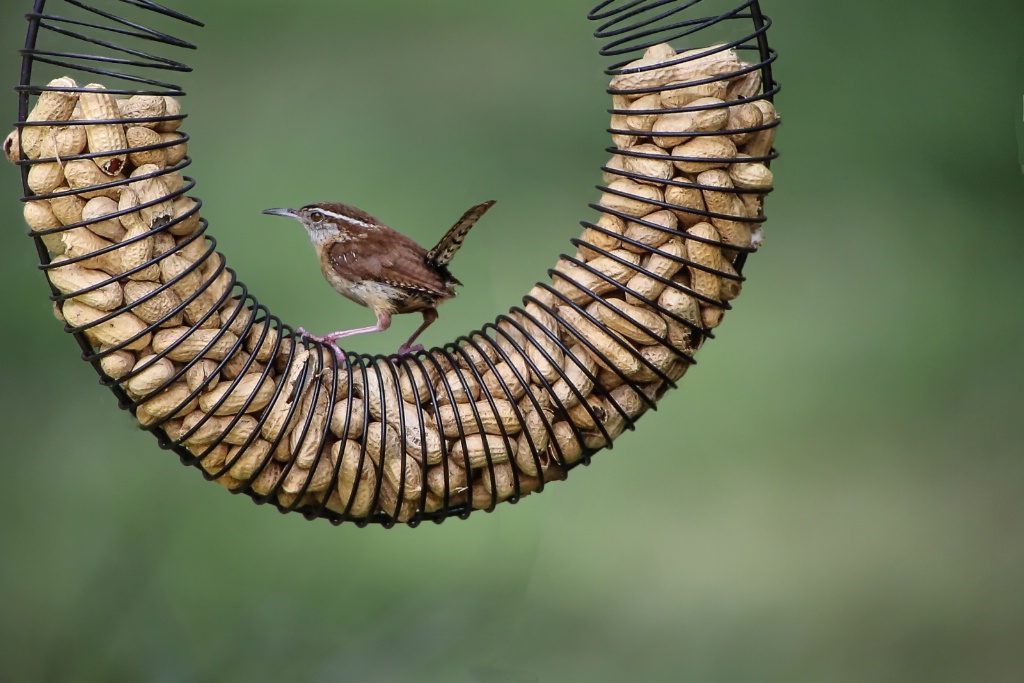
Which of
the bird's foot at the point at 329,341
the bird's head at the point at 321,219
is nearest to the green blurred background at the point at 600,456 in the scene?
the bird's head at the point at 321,219

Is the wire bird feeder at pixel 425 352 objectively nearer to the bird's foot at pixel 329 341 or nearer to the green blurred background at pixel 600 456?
the bird's foot at pixel 329 341

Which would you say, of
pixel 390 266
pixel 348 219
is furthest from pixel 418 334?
pixel 348 219

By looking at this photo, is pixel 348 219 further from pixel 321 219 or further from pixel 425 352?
pixel 425 352

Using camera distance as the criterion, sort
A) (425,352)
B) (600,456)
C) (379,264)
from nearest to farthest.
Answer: (425,352)
(379,264)
(600,456)

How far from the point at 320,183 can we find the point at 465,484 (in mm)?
1482

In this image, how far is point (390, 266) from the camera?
1.67m

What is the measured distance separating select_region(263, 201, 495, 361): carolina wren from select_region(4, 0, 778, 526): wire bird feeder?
16 centimetres

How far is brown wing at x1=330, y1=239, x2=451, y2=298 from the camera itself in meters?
1.66

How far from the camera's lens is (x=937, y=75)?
3068 millimetres

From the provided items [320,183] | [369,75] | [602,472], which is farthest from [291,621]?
[369,75]

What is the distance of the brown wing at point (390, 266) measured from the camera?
166 cm

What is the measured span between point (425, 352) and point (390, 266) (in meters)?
0.19

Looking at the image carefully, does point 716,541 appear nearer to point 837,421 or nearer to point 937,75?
point 837,421

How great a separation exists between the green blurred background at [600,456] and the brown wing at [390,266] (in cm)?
94
